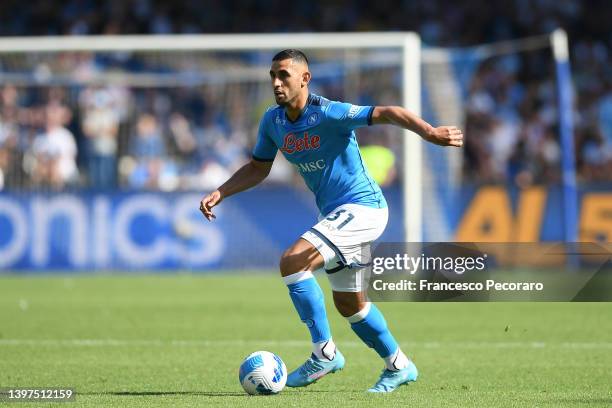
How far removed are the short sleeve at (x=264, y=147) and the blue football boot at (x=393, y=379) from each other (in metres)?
1.64

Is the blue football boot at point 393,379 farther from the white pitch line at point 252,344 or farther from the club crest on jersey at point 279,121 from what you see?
the white pitch line at point 252,344

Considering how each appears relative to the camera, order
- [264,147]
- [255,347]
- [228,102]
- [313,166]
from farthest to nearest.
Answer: [228,102]
[255,347]
[264,147]
[313,166]

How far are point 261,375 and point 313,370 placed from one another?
381 millimetres

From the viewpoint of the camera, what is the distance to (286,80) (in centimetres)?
739

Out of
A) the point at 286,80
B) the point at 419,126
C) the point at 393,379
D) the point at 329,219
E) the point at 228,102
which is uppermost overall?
the point at 228,102

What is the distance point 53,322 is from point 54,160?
23.3 feet

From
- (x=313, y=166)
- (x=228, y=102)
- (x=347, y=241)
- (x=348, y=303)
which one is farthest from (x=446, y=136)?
(x=228, y=102)

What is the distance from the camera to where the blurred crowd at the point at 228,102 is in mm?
18844

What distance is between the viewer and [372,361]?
9383mm

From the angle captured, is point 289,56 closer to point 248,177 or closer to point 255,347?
point 248,177
